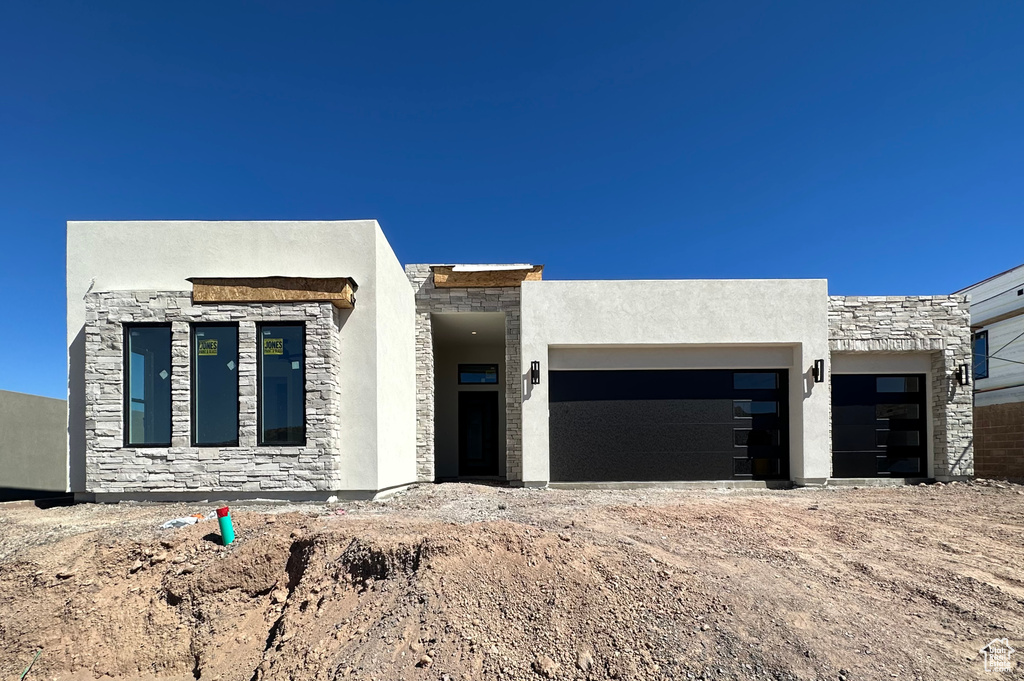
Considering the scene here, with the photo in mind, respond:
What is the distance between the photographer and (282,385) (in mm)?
8516

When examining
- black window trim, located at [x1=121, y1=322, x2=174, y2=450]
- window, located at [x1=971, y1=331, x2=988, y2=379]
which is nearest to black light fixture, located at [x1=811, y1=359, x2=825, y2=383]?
black window trim, located at [x1=121, y1=322, x2=174, y2=450]

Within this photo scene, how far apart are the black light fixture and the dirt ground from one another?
3753 millimetres

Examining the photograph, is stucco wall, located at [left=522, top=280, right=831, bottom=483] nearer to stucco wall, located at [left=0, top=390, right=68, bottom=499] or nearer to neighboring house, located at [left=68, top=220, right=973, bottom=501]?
neighboring house, located at [left=68, top=220, right=973, bottom=501]

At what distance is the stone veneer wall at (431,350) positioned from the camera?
11.6 m

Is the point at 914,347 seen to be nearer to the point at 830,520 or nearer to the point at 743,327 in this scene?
the point at 743,327

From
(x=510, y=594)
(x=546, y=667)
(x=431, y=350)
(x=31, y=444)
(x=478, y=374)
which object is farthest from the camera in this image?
(x=478, y=374)

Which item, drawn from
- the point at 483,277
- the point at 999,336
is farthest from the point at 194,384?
the point at 999,336

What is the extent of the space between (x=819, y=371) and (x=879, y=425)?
7.16 ft

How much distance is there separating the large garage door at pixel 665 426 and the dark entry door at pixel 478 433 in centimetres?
364

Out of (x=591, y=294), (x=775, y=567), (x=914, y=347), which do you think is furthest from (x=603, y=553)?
(x=914, y=347)

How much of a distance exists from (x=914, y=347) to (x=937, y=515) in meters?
4.84

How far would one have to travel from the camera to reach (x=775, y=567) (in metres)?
5.31

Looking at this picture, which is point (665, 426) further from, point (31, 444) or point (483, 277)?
point (31, 444)

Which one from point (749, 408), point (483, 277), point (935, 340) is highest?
point (483, 277)
